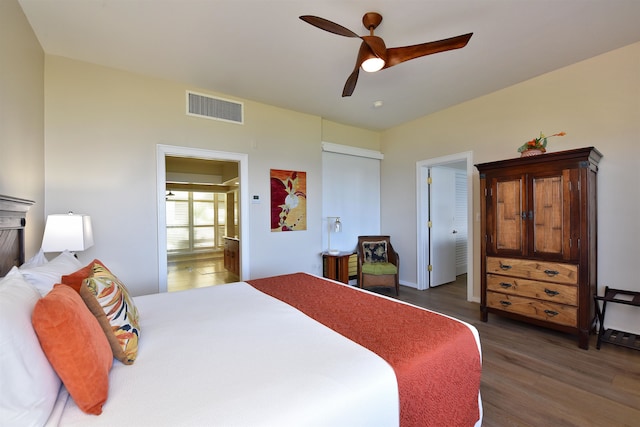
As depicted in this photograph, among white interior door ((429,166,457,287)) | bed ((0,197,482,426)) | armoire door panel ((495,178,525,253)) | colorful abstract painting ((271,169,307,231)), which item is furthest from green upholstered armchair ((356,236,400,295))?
bed ((0,197,482,426))

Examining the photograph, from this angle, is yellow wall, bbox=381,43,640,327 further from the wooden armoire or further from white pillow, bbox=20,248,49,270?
white pillow, bbox=20,248,49,270

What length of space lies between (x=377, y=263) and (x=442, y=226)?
137cm

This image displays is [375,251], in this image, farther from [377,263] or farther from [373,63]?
[373,63]

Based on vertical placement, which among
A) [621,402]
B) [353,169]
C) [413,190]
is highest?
[353,169]

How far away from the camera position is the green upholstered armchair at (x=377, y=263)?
4180 mm

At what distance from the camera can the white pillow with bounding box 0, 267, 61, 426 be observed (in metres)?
0.73

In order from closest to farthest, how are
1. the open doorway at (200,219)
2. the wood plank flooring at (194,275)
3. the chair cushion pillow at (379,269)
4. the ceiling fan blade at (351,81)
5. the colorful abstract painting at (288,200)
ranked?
the ceiling fan blade at (351,81) → the colorful abstract painting at (288,200) → the chair cushion pillow at (379,269) → the wood plank flooring at (194,275) → the open doorway at (200,219)

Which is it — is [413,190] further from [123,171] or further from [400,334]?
[123,171]

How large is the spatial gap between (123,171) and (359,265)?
3.27 m

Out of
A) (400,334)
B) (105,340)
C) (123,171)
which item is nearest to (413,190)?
(400,334)

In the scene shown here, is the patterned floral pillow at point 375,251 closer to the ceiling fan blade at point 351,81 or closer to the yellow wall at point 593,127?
the yellow wall at point 593,127

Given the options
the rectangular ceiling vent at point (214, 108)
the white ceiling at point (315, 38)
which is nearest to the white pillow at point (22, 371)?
the white ceiling at point (315, 38)

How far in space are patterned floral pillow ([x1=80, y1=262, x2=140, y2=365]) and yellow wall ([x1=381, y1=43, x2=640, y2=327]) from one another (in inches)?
153

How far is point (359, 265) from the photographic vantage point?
431 cm
